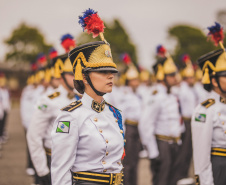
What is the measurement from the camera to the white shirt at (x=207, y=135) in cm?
375

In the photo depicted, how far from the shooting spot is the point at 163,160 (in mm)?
6113

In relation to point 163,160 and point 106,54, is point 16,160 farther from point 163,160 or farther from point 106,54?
point 106,54

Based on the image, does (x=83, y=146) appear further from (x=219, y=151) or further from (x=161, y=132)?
(x=161, y=132)

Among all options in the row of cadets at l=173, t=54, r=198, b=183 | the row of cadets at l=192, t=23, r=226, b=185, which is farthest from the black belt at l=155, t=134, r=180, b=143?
the row of cadets at l=192, t=23, r=226, b=185

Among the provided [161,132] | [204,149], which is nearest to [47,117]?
[204,149]

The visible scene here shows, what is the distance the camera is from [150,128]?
614 centimetres

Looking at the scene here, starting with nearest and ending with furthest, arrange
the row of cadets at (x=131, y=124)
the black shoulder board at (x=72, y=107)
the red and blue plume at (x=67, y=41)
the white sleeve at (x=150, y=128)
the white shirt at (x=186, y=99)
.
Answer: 1. the black shoulder board at (x=72, y=107)
2. the red and blue plume at (x=67, y=41)
3. the white sleeve at (x=150, y=128)
4. the row of cadets at (x=131, y=124)
5. the white shirt at (x=186, y=99)

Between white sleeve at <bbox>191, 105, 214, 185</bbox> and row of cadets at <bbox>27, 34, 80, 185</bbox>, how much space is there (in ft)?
5.89

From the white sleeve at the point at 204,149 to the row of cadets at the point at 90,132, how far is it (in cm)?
103

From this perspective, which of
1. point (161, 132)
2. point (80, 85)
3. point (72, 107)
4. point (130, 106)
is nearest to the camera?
point (72, 107)

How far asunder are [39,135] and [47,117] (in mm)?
266

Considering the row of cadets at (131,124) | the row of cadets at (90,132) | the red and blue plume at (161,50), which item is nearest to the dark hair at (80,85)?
the row of cadets at (90,132)

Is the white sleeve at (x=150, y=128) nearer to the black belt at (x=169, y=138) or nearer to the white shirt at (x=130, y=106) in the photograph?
the black belt at (x=169, y=138)

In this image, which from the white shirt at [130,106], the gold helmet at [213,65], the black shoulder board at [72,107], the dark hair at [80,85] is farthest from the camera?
the white shirt at [130,106]
